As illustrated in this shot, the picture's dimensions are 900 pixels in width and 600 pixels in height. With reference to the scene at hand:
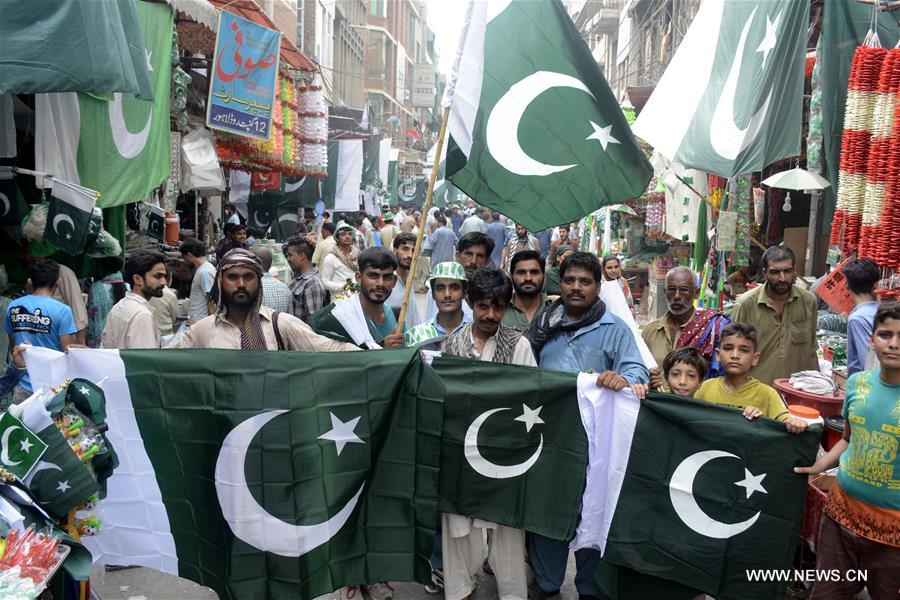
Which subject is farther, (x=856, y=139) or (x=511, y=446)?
(x=856, y=139)

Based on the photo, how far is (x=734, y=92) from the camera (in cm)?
702

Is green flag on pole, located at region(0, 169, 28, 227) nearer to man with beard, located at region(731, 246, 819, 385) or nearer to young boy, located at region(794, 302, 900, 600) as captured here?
man with beard, located at region(731, 246, 819, 385)

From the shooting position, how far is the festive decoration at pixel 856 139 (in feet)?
19.1

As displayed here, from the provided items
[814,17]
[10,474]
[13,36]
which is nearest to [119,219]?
[13,36]

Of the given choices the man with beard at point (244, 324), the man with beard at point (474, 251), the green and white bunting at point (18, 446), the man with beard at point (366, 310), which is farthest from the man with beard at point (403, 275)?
the green and white bunting at point (18, 446)

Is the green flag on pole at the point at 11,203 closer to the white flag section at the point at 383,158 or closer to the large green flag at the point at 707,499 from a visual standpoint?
the large green flag at the point at 707,499

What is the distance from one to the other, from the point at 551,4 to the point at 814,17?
489cm

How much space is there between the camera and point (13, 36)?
5.01 metres

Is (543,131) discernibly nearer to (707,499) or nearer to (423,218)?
(423,218)

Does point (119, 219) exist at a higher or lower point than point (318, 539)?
higher

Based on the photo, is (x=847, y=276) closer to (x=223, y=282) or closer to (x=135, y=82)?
(x=223, y=282)

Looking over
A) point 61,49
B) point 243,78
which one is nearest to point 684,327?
point 61,49

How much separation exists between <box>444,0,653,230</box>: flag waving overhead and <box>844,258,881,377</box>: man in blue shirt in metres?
1.81

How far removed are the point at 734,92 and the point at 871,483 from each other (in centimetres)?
452
